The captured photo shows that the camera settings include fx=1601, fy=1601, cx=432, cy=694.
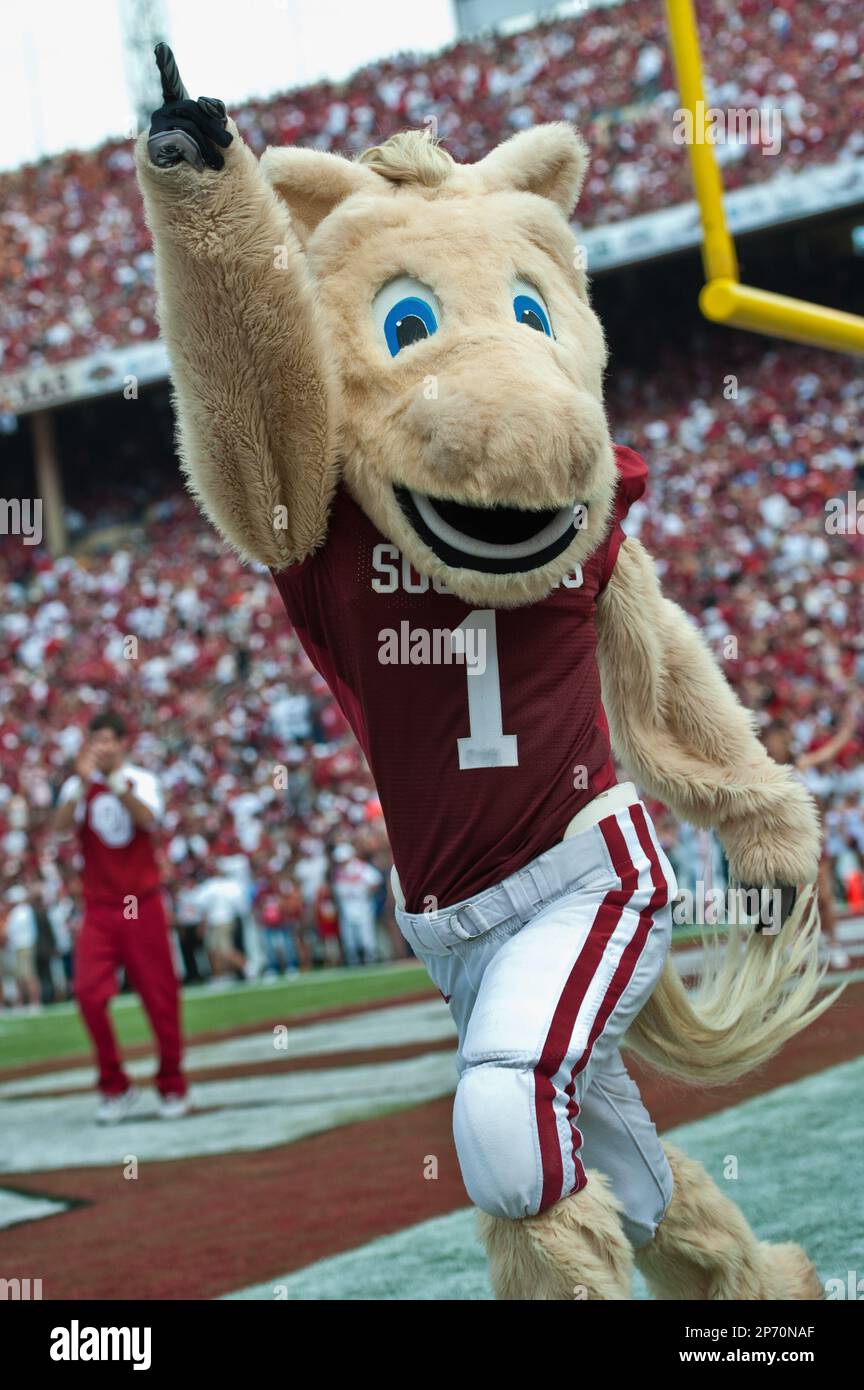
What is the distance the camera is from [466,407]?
90.7 inches

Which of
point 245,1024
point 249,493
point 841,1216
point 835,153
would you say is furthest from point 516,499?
point 835,153

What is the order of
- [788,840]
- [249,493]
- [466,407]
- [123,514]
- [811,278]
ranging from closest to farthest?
[466,407], [249,493], [788,840], [811,278], [123,514]

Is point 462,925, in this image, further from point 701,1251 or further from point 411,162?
point 411,162

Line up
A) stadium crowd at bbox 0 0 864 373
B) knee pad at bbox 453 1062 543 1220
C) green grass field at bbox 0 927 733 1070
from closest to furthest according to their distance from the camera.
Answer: knee pad at bbox 453 1062 543 1220
green grass field at bbox 0 927 733 1070
stadium crowd at bbox 0 0 864 373

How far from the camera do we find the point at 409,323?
2.53m

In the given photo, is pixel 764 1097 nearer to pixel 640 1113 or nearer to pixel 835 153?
pixel 640 1113

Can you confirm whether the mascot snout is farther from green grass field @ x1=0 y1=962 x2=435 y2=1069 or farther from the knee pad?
green grass field @ x1=0 y1=962 x2=435 y2=1069

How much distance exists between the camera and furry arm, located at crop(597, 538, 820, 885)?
9.25 feet

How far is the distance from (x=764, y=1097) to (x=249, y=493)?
348 cm

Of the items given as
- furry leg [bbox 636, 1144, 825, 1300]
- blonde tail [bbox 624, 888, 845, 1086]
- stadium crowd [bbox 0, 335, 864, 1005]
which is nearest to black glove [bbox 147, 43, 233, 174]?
blonde tail [bbox 624, 888, 845, 1086]

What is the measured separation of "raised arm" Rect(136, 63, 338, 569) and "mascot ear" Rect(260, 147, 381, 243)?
8.7 inches

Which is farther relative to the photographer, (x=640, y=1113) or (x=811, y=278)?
(x=811, y=278)

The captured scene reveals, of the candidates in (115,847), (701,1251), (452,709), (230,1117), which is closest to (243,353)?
(452,709)

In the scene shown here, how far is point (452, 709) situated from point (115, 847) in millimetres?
4234
